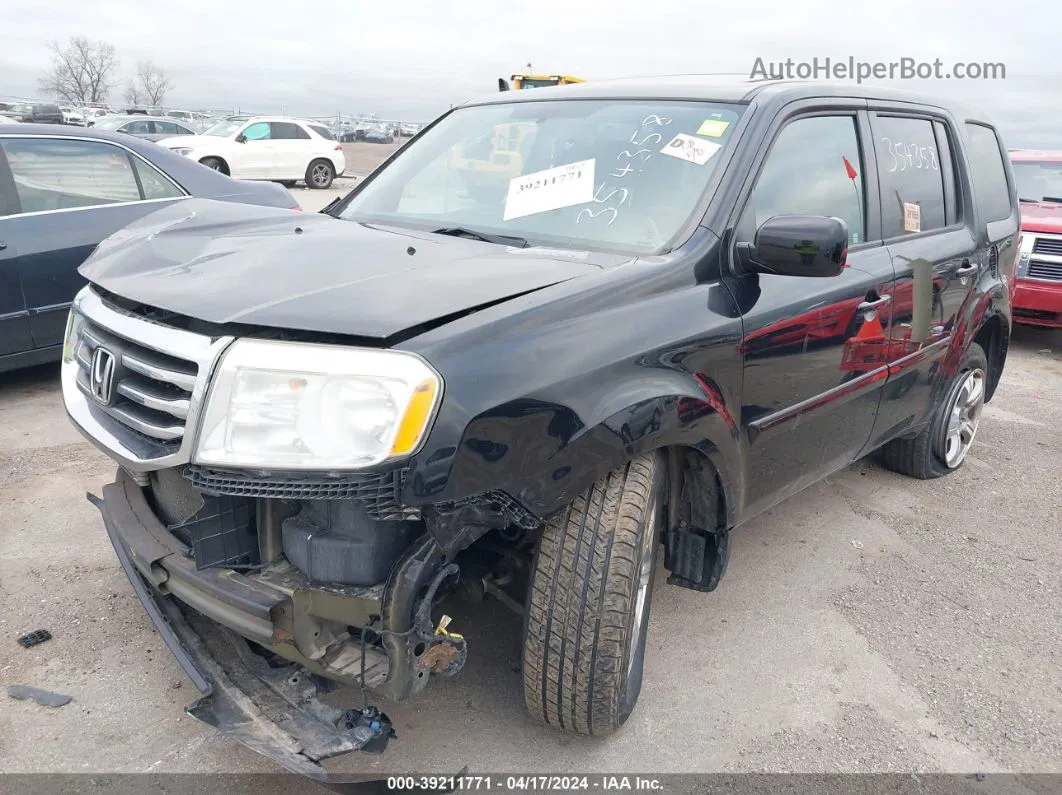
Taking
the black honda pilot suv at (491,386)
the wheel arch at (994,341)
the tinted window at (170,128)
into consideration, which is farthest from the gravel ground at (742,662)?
the tinted window at (170,128)

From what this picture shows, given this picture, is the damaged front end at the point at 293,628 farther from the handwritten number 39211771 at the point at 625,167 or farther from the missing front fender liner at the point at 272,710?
the handwritten number 39211771 at the point at 625,167

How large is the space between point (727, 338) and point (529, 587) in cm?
89

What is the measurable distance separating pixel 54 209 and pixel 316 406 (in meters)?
3.98

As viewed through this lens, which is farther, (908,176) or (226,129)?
(226,129)

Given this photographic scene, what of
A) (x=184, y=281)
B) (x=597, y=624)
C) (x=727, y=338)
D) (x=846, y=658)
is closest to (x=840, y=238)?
(x=727, y=338)

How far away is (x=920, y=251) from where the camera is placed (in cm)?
345

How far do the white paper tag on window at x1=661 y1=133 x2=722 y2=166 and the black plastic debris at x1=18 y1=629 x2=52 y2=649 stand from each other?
8.26 ft

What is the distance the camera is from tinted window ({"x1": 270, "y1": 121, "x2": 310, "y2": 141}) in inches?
723

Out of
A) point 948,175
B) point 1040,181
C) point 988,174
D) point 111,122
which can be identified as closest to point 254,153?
point 111,122

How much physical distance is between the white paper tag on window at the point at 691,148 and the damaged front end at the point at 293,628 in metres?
1.51

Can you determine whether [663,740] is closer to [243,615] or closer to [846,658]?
[846,658]

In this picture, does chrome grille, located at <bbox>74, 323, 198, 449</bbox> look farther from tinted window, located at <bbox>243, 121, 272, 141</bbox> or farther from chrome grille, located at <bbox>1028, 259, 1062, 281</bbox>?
tinted window, located at <bbox>243, 121, 272, 141</bbox>

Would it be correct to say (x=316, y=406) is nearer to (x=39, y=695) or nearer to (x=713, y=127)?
(x=39, y=695)

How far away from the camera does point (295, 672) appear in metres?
2.18
